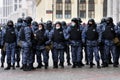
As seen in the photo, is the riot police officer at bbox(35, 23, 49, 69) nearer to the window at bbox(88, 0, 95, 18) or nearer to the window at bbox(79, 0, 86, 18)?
the window at bbox(79, 0, 86, 18)

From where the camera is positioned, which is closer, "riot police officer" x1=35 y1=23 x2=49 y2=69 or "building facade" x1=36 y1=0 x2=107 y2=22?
"riot police officer" x1=35 y1=23 x2=49 y2=69

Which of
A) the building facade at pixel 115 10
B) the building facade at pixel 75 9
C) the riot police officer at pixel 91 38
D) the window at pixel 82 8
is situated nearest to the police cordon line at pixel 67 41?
the riot police officer at pixel 91 38

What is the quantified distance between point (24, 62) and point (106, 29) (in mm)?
3406

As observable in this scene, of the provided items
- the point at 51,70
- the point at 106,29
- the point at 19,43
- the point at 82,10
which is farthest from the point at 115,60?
the point at 82,10

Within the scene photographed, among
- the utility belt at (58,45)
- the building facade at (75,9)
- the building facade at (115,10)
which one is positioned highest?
the building facade at (75,9)

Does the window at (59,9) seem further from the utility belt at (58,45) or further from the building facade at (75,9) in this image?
the utility belt at (58,45)

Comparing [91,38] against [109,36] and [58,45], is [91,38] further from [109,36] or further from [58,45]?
[58,45]

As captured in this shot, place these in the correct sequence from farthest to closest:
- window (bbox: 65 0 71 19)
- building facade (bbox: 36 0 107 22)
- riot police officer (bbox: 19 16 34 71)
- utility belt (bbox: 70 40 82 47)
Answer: window (bbox: 65 0 71 19)
building facade (bbox: 36 0 107 22)
utility belt (bbox: 70 40 82 47)
riot police officer (bbox: 19 16 34 71)

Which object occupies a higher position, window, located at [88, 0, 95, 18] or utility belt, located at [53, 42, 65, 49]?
window, located at [88, 0, 95, 18]

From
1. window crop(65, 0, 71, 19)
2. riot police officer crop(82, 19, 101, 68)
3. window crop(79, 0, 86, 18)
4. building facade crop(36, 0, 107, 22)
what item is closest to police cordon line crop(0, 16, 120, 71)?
riot police officer crop(82, 19, 101, 68)

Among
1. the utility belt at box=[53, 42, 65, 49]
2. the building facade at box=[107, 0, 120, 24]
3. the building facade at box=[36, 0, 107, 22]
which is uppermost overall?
the building facade at box=[36, 0, 107, 22]

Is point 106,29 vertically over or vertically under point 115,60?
over

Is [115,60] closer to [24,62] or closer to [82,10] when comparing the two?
[24,62]

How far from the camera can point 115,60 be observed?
19750 millimetres
